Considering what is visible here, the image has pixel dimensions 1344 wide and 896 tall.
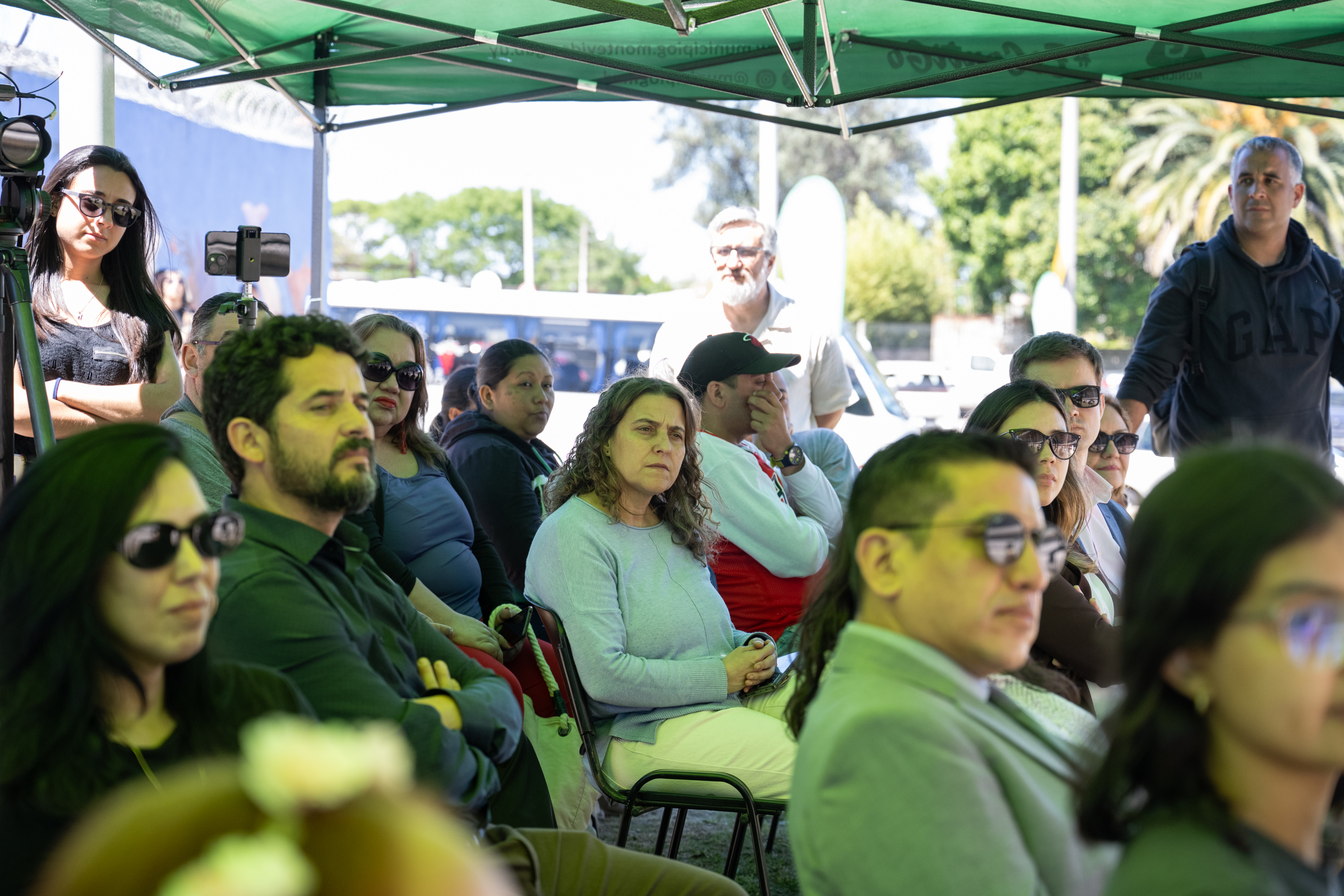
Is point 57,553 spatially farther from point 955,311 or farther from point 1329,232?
point 955,311

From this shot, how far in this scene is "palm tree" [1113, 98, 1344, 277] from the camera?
1147 inches

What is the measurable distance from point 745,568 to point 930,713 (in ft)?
7.68

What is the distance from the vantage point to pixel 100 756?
152cm

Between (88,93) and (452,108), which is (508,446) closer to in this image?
(88,93)

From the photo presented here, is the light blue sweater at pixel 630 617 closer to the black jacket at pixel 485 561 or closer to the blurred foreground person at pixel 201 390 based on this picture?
A: the black jacket at pixel 485 561

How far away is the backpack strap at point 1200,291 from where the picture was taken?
478 cm

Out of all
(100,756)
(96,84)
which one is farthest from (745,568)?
(96,84)

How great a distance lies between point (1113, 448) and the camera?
14.1 feet

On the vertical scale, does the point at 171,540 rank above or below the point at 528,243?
below

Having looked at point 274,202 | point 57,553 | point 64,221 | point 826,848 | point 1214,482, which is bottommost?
point 826,848

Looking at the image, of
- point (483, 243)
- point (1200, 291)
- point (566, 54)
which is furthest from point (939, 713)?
point (483, 243)

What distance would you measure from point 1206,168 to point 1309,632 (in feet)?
106

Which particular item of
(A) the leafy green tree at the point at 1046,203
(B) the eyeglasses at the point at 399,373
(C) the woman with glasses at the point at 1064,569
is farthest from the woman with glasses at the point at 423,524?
(A) the leafy green tree at the point at 1046,203

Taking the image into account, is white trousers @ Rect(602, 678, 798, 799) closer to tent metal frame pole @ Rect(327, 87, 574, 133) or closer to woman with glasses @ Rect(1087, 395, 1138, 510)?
woman with glasses @ Rect(1087, 395, 1138, 510)
